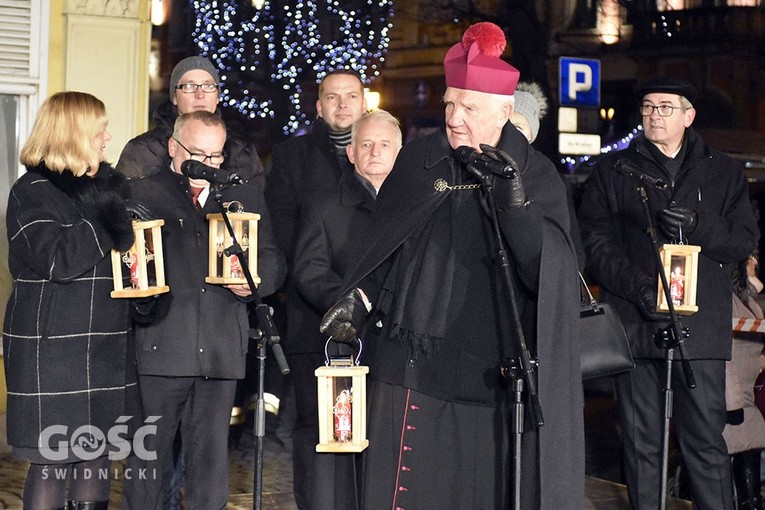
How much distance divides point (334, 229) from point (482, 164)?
2.23 meters

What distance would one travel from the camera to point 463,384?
16.0 ft

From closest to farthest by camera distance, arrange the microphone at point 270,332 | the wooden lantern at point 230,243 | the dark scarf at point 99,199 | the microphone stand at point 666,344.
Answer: the microphone at point 270,332, the dark scarf at point 99,199, the wooden lantern at point 230,243, the microphone stand at point 666,344

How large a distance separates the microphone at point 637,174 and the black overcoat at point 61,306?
8.13 ft

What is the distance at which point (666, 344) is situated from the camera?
6.71 metres

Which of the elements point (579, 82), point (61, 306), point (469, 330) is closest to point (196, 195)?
point (61, 306)

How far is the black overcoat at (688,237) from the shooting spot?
6.95 m

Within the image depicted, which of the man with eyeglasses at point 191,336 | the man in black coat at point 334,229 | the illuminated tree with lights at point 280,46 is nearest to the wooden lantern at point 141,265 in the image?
the man with eyeglasses at point 191,336

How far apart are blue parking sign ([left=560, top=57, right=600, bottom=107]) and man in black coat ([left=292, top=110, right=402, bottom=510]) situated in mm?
8846

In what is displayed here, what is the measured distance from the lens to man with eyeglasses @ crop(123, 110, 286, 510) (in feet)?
20.6

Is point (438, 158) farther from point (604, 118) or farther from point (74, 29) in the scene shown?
point (604, 118)

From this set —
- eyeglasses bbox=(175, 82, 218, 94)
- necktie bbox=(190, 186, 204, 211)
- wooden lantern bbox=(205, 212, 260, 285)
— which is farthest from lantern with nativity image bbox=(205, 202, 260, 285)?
eyeglasses bbox=(175, 82, 218, 94)

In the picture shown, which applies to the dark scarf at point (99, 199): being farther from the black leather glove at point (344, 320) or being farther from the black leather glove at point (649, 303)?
the black leather glove at point (649, 303)

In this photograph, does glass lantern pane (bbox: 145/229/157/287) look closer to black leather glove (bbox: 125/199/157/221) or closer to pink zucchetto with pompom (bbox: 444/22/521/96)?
black leather glove (bbox: 125/199/157/221)

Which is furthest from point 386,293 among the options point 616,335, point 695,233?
point 695,233
